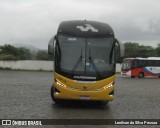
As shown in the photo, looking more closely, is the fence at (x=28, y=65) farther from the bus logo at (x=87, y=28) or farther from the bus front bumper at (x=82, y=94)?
the bus front bumper at (x=82, y=94)

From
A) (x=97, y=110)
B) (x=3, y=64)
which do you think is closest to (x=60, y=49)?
(x=97, y=110)

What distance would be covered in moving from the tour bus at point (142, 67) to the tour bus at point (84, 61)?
3541 centimetres

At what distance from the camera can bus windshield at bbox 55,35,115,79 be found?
14680 millimetres

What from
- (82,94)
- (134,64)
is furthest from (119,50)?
(134,64)

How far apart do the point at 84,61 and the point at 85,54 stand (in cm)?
28

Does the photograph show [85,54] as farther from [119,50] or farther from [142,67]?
[142,67]

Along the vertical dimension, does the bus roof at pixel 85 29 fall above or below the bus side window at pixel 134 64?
above

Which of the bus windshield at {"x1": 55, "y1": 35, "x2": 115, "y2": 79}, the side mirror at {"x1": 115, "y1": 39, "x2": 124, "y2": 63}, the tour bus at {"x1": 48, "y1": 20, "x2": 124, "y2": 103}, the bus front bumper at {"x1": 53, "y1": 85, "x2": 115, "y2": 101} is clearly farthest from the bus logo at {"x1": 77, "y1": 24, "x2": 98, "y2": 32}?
the bus front bumper at {"x1": 53, "y1": 85, "x2": 115, "y2": 101}

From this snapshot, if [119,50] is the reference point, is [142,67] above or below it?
below

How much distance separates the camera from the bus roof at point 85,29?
15.0 m

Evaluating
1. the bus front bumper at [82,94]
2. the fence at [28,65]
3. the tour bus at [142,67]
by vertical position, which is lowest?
the fence at [28,65]

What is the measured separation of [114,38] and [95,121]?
4.62 m

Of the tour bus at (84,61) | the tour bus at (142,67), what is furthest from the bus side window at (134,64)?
the tour bus at (84,61)

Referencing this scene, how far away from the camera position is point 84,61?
1478 cm
